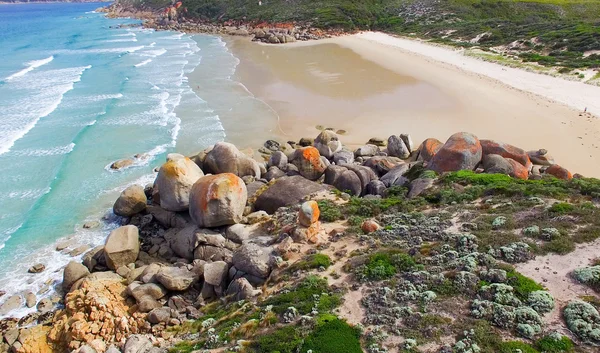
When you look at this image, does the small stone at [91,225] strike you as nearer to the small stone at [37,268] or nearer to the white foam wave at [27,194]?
the small stone at [37,268]

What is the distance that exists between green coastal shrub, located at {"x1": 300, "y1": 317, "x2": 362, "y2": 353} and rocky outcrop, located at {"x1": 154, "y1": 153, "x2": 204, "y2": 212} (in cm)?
1132

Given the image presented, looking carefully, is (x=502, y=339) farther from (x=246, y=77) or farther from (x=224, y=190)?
(x=246, y=77)

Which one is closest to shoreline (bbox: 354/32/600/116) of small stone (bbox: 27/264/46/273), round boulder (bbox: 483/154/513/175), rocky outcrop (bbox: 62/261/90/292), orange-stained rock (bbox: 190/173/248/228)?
round boulder (bbox: 483/154/513/175)

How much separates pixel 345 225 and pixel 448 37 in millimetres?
64433

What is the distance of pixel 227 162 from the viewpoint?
896 inches

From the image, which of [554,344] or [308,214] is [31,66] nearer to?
[308,214]

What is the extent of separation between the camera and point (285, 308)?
461 inches

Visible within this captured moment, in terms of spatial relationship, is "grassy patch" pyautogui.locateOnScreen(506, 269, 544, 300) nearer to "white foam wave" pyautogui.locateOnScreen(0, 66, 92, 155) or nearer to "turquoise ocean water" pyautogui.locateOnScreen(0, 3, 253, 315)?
"turquoise ocean water" pyautogui.locateOnScreen(0, 3, 253, 315)

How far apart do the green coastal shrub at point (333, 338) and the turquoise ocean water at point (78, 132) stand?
12.8m

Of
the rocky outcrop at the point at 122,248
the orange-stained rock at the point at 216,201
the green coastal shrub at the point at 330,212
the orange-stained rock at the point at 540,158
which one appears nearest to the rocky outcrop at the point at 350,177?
the green coastal shrub at the point at 330,212

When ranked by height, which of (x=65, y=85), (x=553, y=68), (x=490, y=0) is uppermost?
(x=490, y=0)

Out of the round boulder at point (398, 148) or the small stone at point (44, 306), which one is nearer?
the small stone at point (44, 306)

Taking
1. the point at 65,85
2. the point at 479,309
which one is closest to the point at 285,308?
the point at 479,309

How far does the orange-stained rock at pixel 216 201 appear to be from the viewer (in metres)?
18.1
